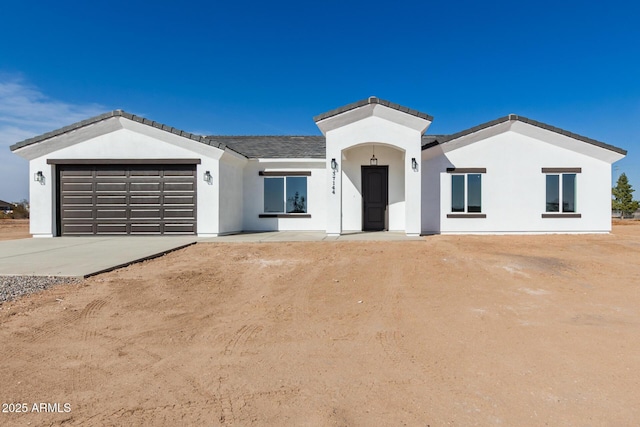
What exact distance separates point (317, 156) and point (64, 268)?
9.15 metres

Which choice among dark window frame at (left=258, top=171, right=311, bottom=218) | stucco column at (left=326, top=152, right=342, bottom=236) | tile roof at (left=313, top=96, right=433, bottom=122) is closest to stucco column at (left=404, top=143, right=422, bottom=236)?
tile roof at (left=313, top=96, right=433, bottom=122)

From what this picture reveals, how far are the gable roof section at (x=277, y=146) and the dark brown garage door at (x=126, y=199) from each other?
2.23 meters

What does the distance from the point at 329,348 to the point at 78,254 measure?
743 centimetres

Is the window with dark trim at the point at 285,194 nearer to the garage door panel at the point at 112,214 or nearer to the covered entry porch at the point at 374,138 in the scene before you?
the covered entry porch at the point at 374,138

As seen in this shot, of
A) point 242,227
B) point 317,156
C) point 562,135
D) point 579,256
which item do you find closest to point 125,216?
point 242,227

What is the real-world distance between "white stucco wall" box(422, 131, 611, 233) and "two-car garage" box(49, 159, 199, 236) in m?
8.89

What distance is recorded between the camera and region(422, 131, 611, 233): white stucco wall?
40.2 feet

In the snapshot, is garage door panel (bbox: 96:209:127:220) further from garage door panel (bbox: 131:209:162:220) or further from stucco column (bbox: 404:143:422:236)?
stucco column (bbox: 404:143:422:236)

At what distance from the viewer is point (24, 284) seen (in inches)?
208

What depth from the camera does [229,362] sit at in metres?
3.08

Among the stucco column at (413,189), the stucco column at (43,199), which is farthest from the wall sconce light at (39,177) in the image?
the stucco column at (413,189)

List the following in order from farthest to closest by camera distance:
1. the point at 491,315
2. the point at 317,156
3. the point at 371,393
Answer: the point at 317,156
the point at 491,315
the point at 371,393

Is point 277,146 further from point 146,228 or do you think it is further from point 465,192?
point 465,192

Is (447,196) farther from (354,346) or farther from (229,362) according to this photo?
(229,362)
